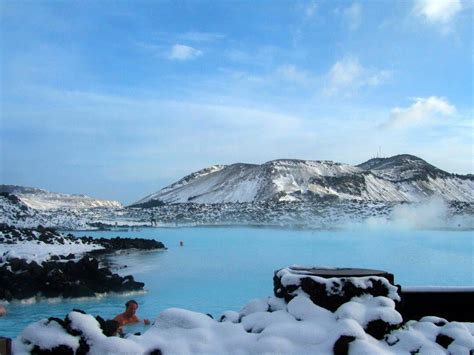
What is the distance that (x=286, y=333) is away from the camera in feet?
11.0

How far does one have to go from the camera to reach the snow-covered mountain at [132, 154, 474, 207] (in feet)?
254

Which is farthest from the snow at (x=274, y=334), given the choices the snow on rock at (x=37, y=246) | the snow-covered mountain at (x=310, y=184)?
the snow-covered mountain at (x=310, y=184)

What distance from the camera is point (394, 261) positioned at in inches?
623

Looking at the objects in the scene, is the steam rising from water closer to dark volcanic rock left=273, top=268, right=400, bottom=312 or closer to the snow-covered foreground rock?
dark volcanic rock left=273, top=268, right=400, bottom=312

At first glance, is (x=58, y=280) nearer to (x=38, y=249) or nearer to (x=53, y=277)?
(x=53, y=277)

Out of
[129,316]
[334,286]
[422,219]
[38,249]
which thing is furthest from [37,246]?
[422,219]

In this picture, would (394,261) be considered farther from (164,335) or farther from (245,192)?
(245,192)

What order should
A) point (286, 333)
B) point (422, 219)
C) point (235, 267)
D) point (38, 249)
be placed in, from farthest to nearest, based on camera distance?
point (422, 219) < point (235, 267) < point (38, 249) < point (286, 333)

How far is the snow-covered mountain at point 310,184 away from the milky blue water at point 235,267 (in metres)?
49.8

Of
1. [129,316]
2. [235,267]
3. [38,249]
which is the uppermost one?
[38,249]

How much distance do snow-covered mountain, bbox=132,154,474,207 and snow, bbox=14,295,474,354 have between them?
66861mm

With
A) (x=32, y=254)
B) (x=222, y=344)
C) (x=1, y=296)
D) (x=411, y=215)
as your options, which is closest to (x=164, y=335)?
(x=222, y=344)

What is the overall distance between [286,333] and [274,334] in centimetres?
8

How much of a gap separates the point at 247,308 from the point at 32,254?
30.8 ft
